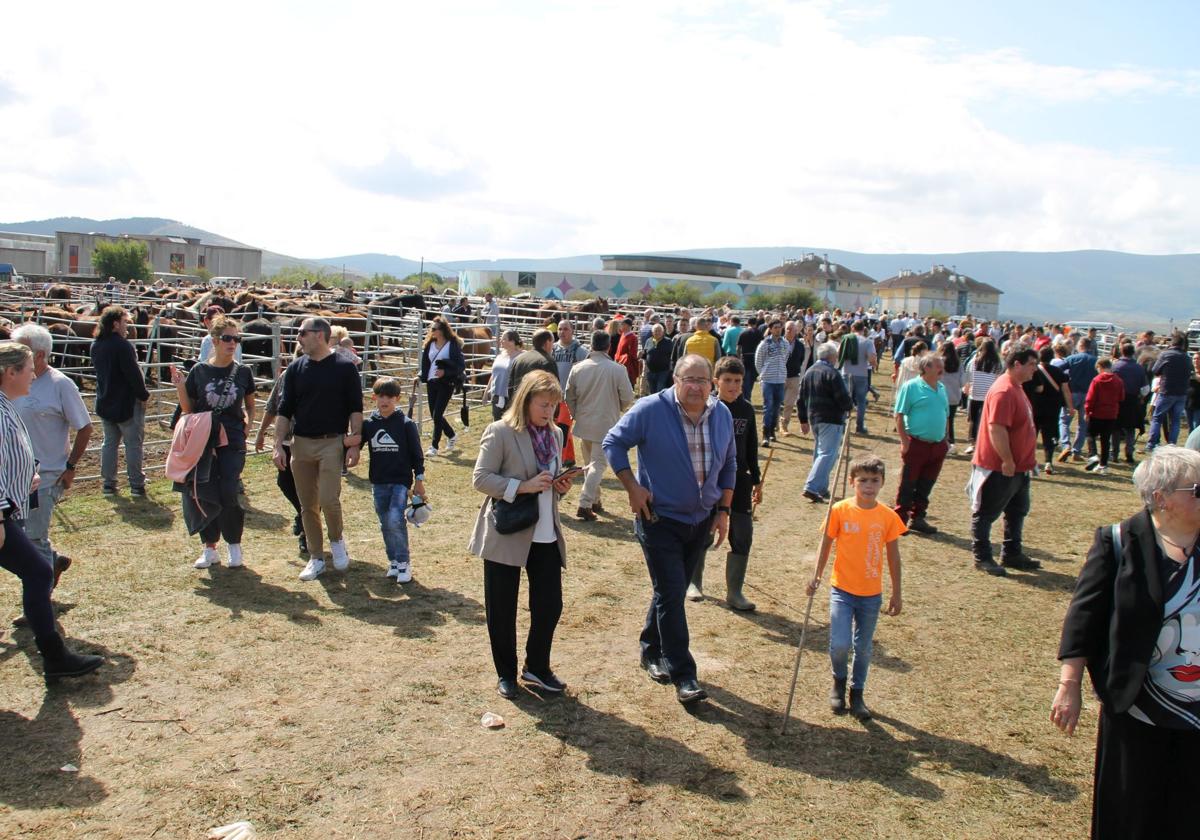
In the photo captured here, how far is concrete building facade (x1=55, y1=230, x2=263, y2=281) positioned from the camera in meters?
94.6

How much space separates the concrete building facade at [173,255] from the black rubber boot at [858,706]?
96362 millimetres

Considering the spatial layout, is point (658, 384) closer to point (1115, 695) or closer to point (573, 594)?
point (573, 594)

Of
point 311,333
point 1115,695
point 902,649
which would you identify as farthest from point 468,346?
point 1115,695

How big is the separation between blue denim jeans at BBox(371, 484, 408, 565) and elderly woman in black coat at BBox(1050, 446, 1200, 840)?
4.69m

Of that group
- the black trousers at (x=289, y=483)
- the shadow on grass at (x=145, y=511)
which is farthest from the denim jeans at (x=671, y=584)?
the shadow on grass at (x=145, y=511)

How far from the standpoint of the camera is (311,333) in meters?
Result: 6.37

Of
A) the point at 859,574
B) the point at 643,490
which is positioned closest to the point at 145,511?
the point at 643,490

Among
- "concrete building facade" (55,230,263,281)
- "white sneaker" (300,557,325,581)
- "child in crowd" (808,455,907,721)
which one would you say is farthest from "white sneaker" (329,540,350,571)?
"concrete building facade" (55,230,263,281)

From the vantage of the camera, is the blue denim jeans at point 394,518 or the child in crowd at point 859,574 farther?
the blue denim jeans at point 394,518

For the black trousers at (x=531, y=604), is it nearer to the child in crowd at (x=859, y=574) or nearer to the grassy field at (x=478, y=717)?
the grassy field at (x=478, y=717)

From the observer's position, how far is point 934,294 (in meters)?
108

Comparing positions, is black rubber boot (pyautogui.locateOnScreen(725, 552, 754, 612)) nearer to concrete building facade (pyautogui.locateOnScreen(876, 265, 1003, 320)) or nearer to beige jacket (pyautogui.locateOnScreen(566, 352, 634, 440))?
beige jacket (pyautogui.locateOnScreen(566, 352, 634, 440))

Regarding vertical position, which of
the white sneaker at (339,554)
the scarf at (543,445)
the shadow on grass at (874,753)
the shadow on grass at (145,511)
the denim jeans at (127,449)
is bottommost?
the shadow on grass at (145,511)

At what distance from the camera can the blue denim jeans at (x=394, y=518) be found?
21.8 feet
